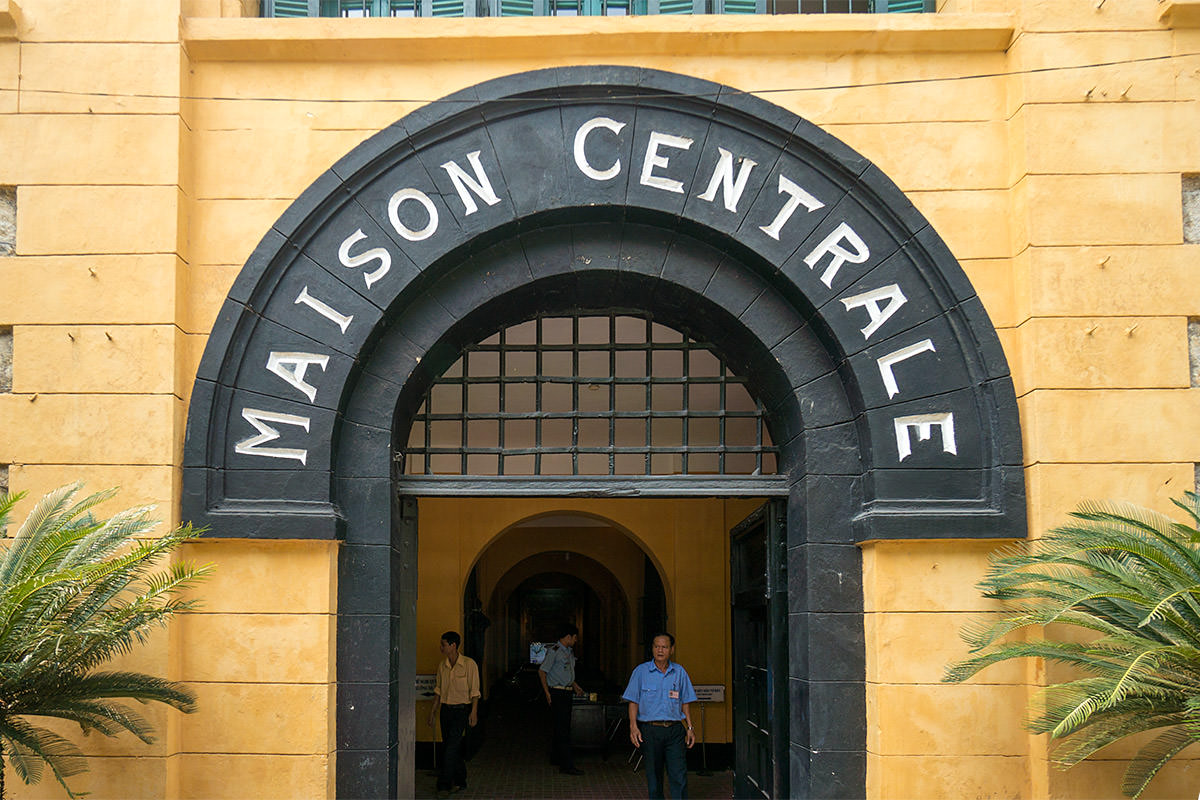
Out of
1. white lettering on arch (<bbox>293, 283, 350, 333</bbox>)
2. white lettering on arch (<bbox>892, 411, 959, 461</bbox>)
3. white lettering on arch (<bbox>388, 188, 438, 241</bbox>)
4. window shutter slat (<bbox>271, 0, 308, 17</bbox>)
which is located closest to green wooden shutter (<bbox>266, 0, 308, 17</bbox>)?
window shutter slat (<bbox>271, 0, 308, 17</bbox>)

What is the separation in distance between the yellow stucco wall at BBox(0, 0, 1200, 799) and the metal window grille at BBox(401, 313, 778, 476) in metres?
1.60

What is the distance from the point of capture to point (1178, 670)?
575 cm

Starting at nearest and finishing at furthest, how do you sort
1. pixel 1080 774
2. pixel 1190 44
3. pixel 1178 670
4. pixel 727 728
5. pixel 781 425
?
pixel 1178 670
pixel 1080 774
pixel 1190 44
pixel 781 425
pixel 727 728

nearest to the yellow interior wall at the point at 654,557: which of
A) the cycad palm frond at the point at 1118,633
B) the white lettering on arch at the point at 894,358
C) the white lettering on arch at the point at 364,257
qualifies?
the white lettering on arch at the point at 894,358

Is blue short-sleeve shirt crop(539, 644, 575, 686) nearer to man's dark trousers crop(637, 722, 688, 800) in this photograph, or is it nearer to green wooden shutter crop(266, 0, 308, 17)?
man's dark trousers crop(637, 722, 688, 800)

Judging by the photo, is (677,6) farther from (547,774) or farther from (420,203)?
(547,774)

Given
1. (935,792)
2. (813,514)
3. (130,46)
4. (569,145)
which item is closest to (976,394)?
(813,514)

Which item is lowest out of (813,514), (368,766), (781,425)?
(368,766)

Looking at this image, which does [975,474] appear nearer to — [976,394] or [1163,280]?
[976,394]

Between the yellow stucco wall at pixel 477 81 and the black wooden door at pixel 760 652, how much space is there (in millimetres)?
857

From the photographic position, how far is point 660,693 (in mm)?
9320

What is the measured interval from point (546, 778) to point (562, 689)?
1077mm

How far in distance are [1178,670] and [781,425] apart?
3021 mm

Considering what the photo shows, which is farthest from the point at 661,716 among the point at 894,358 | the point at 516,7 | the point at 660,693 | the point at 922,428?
the point at 516,7
